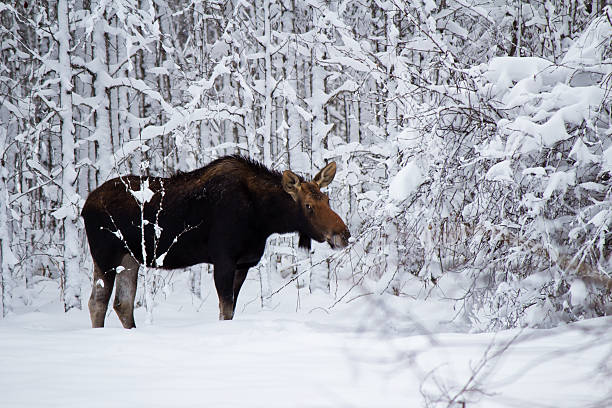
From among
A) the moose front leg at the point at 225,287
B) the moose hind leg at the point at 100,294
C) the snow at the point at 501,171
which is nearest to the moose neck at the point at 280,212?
the moose front leg at the point at 225,287

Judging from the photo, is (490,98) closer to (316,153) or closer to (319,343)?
(319,343)

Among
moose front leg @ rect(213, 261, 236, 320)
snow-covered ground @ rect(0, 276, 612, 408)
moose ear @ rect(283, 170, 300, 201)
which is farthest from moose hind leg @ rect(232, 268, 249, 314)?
snow-covered ground @ rect(0, 276, 612, 408)

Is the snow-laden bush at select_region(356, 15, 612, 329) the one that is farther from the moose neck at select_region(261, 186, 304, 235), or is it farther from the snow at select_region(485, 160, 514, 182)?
the moose neck at select_region(261, 186, 304, 235)

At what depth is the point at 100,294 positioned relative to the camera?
21.9ft

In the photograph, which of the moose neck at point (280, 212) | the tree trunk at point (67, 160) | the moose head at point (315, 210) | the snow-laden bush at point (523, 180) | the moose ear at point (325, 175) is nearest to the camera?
the snow-laden bush at point (523, 180)

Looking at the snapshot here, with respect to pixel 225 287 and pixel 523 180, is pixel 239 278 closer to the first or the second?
pixel 225 287

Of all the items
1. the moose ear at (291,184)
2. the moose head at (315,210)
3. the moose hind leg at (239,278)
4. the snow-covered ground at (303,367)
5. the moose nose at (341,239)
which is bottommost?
the snow-covered ground at (303,367)

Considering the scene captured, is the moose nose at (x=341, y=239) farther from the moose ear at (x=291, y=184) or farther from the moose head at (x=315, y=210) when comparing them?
the moose ear at (x=291, y=184)

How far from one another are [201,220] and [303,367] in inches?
147

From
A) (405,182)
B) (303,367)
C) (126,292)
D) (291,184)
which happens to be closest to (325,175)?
(291,184)

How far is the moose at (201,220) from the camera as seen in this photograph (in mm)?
6648

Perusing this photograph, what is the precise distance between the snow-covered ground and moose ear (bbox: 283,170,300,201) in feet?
7.89

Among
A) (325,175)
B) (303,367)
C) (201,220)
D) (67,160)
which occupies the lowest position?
(303,367)

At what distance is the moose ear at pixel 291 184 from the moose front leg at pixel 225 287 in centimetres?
107
